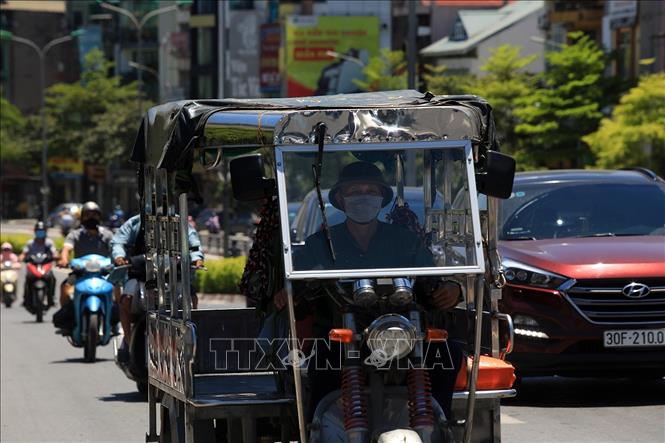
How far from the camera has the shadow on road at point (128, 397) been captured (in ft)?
45.1

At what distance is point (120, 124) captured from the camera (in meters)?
91.0

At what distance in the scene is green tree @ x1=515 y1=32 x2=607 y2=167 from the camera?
177 ft

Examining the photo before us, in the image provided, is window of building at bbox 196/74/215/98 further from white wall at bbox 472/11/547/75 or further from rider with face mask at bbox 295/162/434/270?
rider with face mask at bbox 295/162/434/270

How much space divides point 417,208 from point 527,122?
5133 cm

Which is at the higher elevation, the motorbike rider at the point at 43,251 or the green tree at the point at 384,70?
the green tree at the point at 384,70

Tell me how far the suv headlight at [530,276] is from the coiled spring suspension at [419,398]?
4772 millimetres

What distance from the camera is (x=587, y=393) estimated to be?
12.9 m

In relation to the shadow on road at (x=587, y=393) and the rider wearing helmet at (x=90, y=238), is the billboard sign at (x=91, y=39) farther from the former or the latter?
the shadow on road at (x=587, y=393)

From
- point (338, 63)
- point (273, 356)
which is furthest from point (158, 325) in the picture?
point (338, 63)

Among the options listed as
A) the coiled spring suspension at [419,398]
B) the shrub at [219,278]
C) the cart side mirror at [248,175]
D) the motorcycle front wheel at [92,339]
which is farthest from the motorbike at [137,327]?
the shrub at [219,278]

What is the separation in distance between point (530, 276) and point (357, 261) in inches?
190

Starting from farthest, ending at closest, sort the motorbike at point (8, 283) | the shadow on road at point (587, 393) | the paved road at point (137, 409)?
the motorbike at point (8, 283) → the shadow on road at point (587, 393) → the paved road at point (137, 409)

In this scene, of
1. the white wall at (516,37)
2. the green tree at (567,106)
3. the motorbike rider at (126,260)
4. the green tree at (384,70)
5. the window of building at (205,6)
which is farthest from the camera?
the window of building at (205,6)

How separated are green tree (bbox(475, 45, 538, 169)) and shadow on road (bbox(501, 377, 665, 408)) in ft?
147
